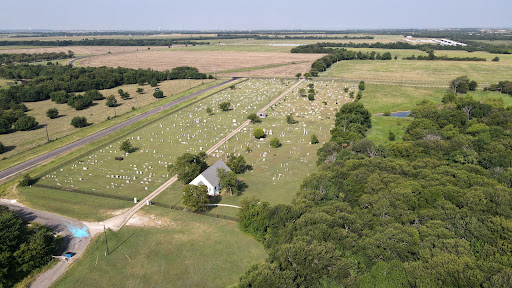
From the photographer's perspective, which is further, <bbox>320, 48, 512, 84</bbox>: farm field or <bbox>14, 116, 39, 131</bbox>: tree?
<bbox>320, 48, 512, 84</bbox>: farm field

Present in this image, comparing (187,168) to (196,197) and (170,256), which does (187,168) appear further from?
(170,256)

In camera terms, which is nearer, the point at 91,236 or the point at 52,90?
the point at 91,236

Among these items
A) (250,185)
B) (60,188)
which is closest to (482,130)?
(250,185)

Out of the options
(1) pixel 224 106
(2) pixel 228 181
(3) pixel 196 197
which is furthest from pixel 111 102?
(3) pixel 196 197

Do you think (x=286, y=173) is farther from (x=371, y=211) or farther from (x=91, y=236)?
(x=91, y=236)

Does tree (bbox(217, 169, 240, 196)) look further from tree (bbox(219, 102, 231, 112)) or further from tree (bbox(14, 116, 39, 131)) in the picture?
tree (bbox(14, 116, 39, 131))

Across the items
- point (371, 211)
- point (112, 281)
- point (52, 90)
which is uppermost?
point (52, 90)

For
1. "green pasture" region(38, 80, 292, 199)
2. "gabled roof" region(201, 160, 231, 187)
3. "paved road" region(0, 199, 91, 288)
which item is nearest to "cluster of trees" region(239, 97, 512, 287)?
"gabled roof" region(201, 160, 231, 187)
